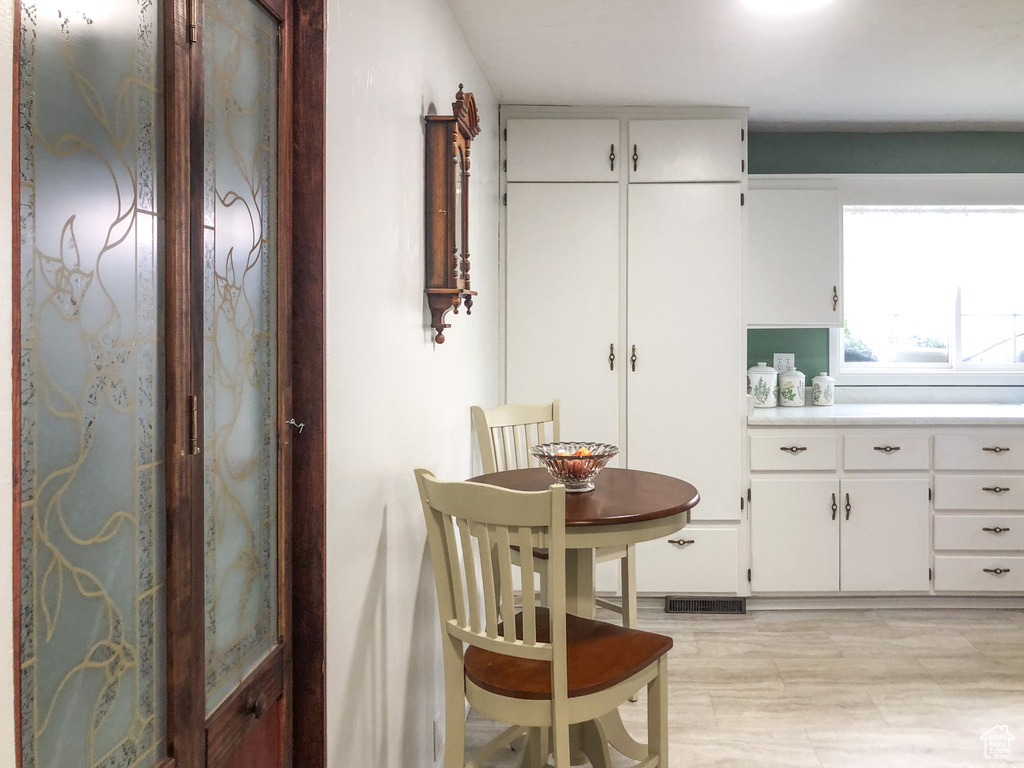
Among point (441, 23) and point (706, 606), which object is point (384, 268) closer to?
point (441, 23)

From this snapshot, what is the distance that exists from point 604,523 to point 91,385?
4.21 ft

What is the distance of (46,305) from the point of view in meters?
0.71

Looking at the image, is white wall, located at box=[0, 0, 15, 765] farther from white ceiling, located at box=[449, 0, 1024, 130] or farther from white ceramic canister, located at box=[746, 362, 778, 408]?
white ceramic canister, located at box=[746, 362, 778, 408]

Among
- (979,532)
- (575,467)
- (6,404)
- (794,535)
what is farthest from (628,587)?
(6,404)

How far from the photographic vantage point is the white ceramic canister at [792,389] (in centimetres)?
396

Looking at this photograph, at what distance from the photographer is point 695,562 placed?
3658mm

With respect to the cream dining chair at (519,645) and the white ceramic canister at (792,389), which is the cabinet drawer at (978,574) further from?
the cream dining chair at (519,645)

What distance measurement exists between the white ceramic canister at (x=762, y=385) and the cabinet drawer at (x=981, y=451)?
2.59 feet

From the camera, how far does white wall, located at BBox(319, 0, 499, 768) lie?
1.44m

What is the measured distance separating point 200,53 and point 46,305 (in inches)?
18.3

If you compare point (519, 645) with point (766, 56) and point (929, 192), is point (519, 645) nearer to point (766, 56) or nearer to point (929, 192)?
point (766, 56)

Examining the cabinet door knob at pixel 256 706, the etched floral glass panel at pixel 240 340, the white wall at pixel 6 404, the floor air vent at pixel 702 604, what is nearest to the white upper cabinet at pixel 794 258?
the floor air vent at pixel 702 604

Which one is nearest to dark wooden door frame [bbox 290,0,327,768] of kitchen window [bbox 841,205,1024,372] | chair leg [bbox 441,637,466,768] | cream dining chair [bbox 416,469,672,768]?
cream dining chair [bbox 416,469,672,768]

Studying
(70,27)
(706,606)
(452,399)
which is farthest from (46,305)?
(706,606)
